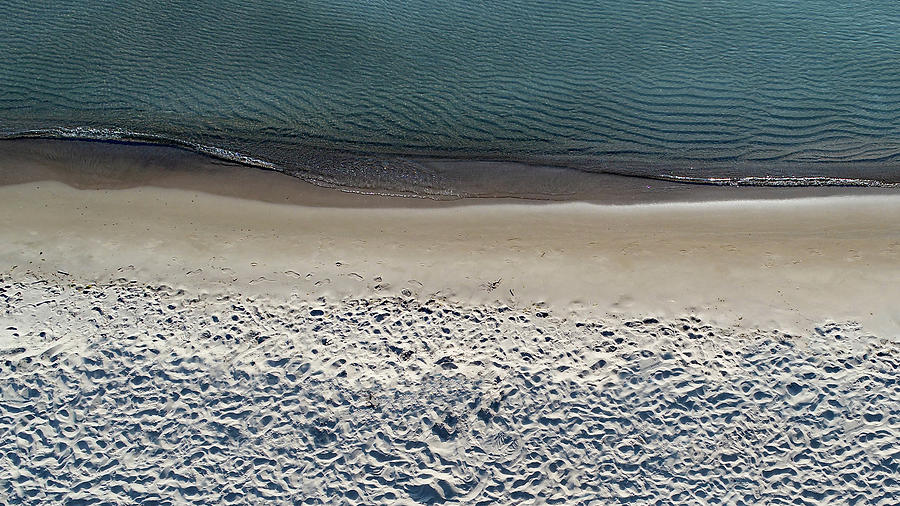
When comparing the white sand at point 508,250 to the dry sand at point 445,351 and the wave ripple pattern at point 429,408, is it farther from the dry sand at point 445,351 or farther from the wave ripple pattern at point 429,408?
the wave ripple pattern at point 429,408

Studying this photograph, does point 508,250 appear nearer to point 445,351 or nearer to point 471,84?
point 445,351

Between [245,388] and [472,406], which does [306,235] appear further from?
[472,406]

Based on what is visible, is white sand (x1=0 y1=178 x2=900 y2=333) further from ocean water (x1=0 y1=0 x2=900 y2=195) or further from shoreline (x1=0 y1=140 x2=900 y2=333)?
ocean water (x1=0 y1=0 x2=900 y2=195)

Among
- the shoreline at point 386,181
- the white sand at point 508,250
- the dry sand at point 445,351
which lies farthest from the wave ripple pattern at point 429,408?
the shoreline at point 386,181

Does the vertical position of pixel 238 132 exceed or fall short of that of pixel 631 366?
it exceeds it

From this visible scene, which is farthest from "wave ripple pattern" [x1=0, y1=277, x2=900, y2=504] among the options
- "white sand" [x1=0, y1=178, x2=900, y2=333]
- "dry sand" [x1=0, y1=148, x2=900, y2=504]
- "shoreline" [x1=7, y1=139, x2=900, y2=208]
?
"shoreline" [x1=7, y1=139, x2=900, y2=208]

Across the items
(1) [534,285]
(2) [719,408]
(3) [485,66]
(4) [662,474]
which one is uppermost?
(3) [485,66]

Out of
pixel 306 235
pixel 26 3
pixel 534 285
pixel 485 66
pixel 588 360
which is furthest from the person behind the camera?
pixel 26 3

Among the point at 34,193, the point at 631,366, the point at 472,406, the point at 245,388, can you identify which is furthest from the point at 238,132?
→ the point at 631,366
